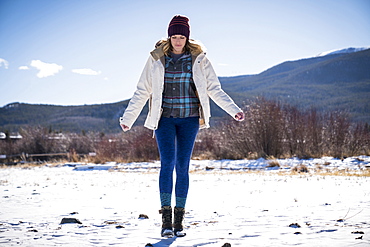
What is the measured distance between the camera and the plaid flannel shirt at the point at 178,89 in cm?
300

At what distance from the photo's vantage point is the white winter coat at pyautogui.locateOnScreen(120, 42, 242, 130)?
2971 mm

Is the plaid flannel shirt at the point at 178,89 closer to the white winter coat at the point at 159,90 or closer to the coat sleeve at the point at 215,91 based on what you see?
the white winter coat at the point at 159,90

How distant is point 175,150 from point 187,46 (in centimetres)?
91

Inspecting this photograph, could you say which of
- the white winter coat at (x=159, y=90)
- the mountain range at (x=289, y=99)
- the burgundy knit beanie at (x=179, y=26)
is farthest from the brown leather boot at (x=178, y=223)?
the mountain range at (x=289, y=99)

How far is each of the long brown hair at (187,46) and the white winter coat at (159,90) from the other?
36mm

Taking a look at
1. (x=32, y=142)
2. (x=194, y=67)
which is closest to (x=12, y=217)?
(x=194, y=67)

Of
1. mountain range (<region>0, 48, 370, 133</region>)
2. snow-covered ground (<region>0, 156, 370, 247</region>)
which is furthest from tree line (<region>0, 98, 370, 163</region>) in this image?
mountain range (<region>0, 48, 370, 133</region>)

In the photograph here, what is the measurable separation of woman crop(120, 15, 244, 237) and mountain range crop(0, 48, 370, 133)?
5903cm

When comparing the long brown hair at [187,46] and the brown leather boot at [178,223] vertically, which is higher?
the long brown hair at [187,46]

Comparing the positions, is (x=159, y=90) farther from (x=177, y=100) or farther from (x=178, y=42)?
(x=178, y=42)

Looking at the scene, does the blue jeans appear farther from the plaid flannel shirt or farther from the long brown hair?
the long brown hair

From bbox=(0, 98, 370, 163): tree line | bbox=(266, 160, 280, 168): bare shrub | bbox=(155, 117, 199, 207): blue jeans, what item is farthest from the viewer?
bbox=(0, 98, 370, 163): tree line

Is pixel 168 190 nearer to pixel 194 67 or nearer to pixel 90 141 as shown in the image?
pixel 194 67

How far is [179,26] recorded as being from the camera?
3072 millimetres
